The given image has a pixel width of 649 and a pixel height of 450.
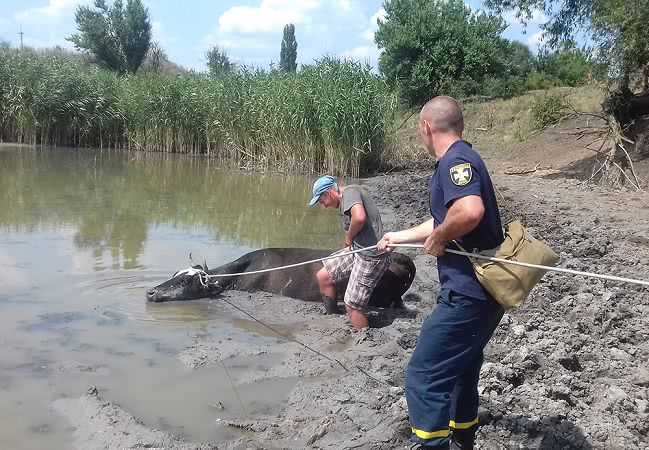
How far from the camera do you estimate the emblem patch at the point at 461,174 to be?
3562 mm

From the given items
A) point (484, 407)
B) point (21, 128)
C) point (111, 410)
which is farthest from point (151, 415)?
point (21, 128)

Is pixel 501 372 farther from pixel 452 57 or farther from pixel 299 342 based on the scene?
pixel 452 57

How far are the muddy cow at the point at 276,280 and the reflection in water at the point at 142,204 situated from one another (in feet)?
5.41

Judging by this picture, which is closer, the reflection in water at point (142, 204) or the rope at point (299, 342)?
the rope at point (299, 342)

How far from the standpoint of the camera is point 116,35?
184ft

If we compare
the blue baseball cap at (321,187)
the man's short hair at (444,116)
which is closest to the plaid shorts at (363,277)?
the blue baseball cap at (321,187)

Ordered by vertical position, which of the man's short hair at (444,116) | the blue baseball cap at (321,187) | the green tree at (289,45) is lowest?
the blue baseball cap at (321,187)

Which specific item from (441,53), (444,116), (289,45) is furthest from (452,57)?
(289,45)

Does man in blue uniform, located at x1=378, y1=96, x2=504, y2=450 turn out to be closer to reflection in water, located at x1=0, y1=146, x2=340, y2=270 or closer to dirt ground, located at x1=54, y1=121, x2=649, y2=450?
dirt ground, located at x1=54, y1=121, x2=649, y2=450

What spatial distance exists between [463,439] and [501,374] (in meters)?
1.04

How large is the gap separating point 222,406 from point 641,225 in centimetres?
773

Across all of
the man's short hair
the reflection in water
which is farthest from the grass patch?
the man's short hair

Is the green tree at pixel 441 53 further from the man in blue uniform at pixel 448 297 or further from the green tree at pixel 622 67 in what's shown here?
the man in blue uniform at pixel 448 297

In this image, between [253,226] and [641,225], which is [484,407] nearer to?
[641,225]
